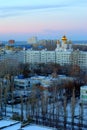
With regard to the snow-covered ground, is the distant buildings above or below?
above

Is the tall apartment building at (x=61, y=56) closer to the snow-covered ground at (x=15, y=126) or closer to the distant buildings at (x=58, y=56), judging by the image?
the distant buildings at (x=58, y=56)

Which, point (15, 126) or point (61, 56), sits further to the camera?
point (61, 56)

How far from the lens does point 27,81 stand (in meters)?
13.5

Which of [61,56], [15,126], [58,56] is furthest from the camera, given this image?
[58,56]

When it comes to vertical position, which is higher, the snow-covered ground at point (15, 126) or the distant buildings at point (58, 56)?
the distant buildings at point (58, 56)

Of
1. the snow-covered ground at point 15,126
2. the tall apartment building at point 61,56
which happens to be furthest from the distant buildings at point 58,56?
the snow-covered ground at point 15,126

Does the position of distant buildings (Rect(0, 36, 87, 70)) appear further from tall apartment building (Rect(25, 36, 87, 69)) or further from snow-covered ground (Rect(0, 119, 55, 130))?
snow-covered ground (Rect(0, 119, 55, 130))

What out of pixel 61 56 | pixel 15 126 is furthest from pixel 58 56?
pixel 15 126

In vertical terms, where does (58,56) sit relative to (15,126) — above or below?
above

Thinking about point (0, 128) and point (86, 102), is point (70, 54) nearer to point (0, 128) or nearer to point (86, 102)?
point (86, 102)

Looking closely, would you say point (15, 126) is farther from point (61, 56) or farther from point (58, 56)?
point (58, 56)

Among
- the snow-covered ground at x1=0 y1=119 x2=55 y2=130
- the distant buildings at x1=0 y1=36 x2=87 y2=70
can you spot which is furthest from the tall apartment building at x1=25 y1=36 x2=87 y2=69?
the snow-covered ground at x1=0 y1=119 x2=55 y2=130

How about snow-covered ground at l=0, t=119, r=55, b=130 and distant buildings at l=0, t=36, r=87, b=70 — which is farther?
distant buildings at l=0, t=36, r=87, b=70

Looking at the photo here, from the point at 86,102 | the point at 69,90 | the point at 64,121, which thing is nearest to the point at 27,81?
the point at 69,90
